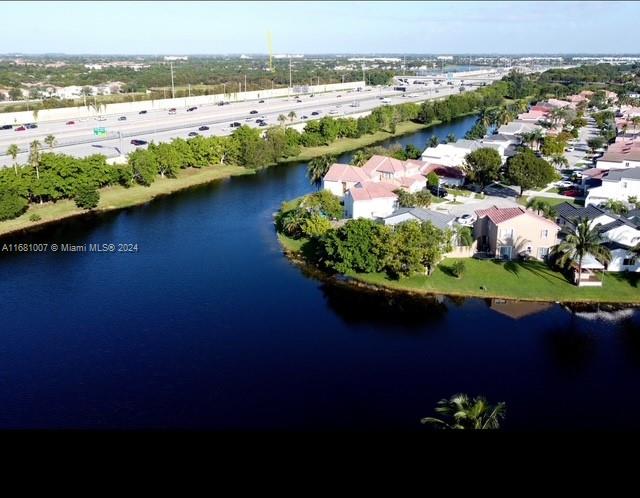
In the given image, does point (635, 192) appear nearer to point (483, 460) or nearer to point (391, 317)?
point (391, 317)

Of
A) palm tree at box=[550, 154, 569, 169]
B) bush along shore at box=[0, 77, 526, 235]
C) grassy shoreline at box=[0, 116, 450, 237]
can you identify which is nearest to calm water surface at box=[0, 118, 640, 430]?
grassy shoreline at box=[0, 116, 450, 237]

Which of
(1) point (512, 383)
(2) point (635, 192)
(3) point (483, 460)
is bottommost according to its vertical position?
(1) point (512, 383)

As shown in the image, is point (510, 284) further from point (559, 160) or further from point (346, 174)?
point (559, 160)

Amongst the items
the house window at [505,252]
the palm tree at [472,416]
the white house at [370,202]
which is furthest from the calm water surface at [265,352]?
the white house at [370,202]

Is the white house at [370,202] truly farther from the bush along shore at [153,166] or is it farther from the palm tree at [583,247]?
the bush along shore at [153,166]

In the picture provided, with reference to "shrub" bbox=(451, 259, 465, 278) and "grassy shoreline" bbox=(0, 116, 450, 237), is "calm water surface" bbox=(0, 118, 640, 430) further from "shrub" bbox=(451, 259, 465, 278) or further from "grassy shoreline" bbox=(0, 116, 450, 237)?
"grassy shoreline" bbox=(0, 116, 450, 237)

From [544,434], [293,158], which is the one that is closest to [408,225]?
[544,434]
